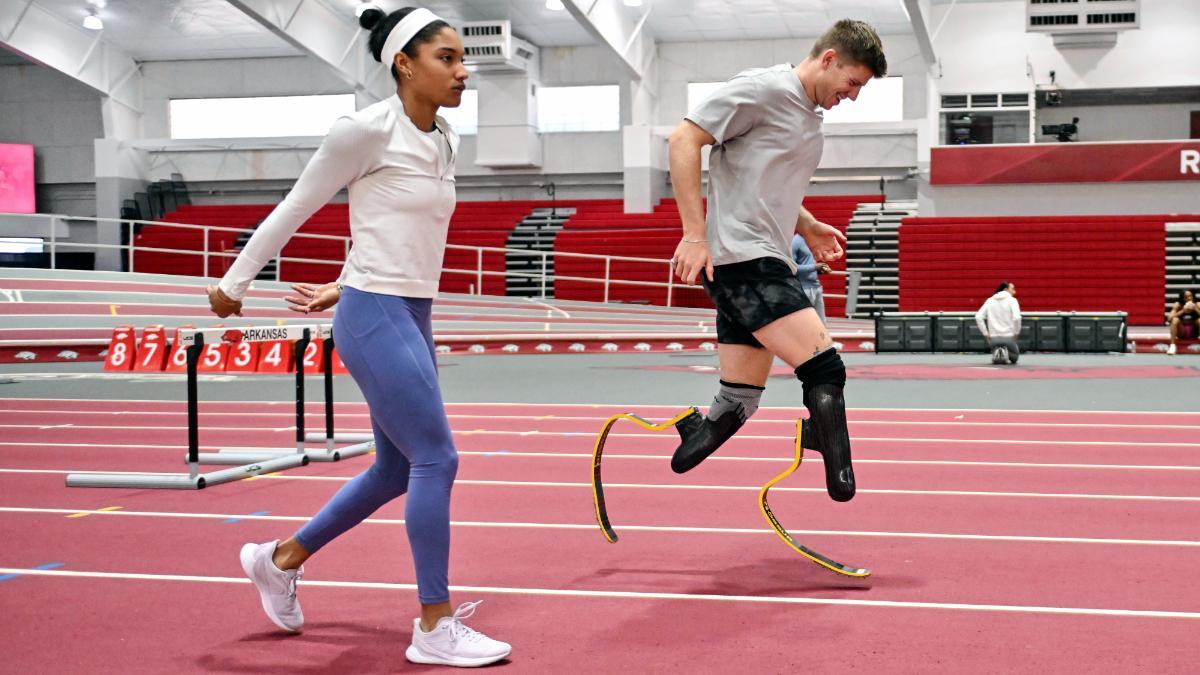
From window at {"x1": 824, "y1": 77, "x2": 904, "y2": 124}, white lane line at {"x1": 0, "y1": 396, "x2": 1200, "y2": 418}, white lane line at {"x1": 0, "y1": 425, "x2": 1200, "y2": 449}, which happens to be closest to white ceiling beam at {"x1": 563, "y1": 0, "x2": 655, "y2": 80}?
window at {"x1": 824, "y1": 77, "x2": 904, "y2": 124}

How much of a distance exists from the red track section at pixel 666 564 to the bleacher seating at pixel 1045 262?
1773 centimetres

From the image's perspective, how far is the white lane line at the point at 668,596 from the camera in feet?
11.4

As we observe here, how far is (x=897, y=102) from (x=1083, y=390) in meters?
18.6

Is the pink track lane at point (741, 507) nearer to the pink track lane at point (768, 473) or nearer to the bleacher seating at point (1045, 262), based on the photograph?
the pink track lane at point (768, 473)

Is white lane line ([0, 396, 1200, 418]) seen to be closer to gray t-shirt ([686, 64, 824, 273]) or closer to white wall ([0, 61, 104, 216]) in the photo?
gray t-shirt ([686, 64, 824, 273])

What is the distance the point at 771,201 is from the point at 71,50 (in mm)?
29103

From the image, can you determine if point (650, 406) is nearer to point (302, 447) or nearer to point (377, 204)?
point (302, 447)

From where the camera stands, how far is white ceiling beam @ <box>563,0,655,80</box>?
2467 centimetres

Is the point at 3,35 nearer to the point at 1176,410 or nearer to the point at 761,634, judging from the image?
the point at 1176,410

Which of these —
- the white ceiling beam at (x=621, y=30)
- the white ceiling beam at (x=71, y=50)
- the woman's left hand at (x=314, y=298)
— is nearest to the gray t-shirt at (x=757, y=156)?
the woman's left hand at (x=314, y=298)

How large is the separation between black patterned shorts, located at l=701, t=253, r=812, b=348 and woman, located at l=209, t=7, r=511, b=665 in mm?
994

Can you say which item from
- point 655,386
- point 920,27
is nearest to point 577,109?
point 920,27

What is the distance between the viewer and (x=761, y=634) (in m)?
3.29

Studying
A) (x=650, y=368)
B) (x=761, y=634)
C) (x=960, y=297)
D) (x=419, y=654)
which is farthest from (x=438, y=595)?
(x=960, y=297)
